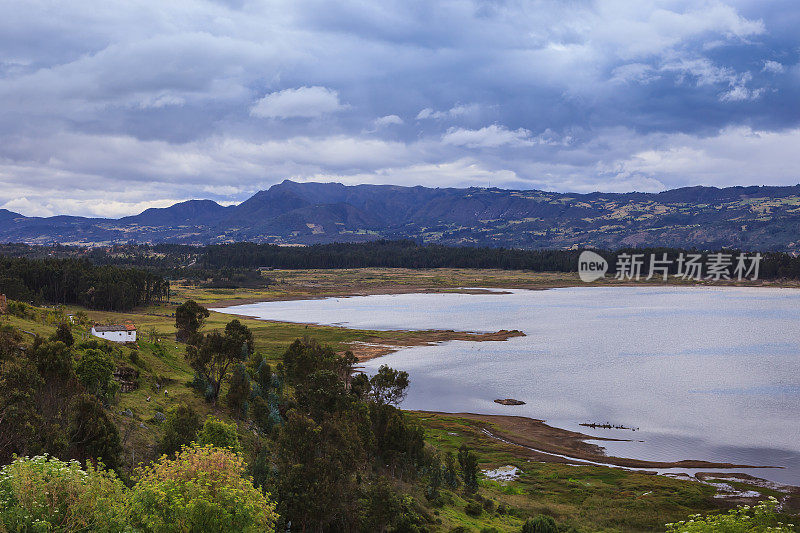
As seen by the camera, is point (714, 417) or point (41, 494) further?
point (714, 417)

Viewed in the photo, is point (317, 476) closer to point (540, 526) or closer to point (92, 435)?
point (92, 435)

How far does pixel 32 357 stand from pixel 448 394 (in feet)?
170

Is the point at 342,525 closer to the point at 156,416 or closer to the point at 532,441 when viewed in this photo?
the point at 156,416

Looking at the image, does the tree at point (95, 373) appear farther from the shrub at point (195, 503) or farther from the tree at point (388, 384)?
the tree at point (388, 384)

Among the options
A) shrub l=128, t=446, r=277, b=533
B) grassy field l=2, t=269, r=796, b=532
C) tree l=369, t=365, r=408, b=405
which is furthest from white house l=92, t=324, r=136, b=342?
shrub l=128, t=446, r=277, b=533

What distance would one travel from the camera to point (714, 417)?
60.7 meters

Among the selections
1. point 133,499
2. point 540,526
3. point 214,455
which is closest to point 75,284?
point 540,526

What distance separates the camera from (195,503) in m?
16.2

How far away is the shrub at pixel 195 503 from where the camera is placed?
16.5 meters

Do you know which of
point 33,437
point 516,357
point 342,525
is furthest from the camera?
point 516,357

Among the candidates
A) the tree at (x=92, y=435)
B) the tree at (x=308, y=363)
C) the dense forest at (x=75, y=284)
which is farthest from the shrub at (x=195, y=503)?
the dense forest at (x=75, y=284)

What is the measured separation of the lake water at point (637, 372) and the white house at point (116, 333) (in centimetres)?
3446

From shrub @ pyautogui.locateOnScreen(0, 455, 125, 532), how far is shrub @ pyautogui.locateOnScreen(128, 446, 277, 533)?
1.06 metres

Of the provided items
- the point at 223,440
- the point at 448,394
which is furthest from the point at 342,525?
the point at 448,394
